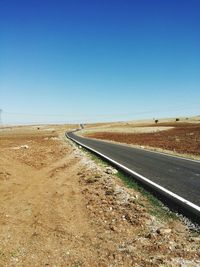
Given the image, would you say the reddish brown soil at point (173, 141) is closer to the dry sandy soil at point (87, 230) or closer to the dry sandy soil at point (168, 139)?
the dry sandy soil at point (168, 139)

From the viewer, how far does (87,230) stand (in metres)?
8.47

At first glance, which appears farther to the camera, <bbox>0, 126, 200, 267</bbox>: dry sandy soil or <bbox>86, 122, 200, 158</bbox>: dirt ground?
<bbox>86, 122, 200, 158</bbox>: dirt ground

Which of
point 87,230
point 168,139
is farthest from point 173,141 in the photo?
point 87,230

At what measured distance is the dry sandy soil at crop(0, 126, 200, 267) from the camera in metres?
6.64

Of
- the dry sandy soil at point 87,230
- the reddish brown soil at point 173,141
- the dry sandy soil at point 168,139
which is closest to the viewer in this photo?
the dry sandy soil at point 87,230

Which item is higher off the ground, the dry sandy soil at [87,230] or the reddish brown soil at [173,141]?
the dry sandy soil at [87,230]

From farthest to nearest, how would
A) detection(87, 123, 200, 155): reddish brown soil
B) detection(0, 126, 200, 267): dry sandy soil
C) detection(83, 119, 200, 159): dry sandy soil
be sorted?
detection(87, 123, 200, 155): reddish brown soil
detection(83, 119, 200, 159): dry sandy soil
detection(0, 126, 200, 267): dry sandy soil

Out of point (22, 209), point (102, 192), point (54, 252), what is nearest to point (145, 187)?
point (102, 192)

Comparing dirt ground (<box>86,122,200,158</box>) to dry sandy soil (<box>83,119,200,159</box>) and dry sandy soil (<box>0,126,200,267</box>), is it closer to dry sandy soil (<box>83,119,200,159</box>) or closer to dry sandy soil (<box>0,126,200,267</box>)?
dry sandy soil (<box>83,119,200,159</box>)

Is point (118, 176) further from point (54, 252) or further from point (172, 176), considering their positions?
point (54, 252)

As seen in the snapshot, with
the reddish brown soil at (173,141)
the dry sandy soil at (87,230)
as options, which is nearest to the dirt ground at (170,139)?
the reddish brown soil at (173,141)

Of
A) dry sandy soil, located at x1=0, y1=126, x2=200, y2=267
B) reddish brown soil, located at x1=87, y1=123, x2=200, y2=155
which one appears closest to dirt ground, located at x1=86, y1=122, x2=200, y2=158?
reddish brown soil, located at x1=87, y1=123, x2=200, y2=155

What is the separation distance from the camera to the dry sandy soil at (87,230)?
6645 millimetres

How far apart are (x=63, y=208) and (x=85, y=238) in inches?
118
